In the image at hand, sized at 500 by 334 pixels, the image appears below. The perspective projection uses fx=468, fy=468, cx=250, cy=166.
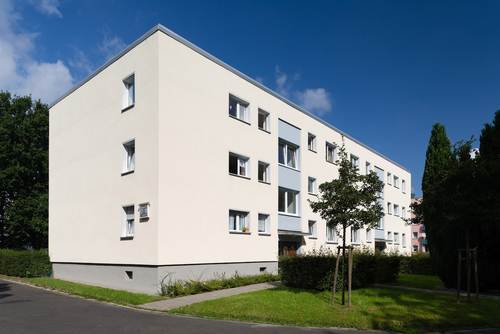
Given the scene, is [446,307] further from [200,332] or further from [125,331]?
[125,331]

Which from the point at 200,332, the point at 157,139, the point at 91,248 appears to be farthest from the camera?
the point at 91,248

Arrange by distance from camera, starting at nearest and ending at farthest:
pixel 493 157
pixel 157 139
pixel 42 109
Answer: pixel 493 157 → pixel 157 139 → pixel 42 109

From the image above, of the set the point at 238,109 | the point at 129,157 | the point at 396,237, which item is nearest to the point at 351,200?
the point at 129,157

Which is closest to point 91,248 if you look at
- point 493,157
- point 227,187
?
point 227,187

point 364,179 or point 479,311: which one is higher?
point 364,179

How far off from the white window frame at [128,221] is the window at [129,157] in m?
1.54

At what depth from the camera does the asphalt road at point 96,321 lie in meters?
10.3

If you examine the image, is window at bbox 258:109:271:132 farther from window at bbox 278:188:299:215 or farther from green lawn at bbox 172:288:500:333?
green lawn at bbox 172:288:500:333

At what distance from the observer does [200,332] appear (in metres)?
10.1

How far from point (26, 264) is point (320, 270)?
51.0 feet

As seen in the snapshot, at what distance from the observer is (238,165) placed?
2244 centimetres

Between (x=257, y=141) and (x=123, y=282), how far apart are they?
376 inches

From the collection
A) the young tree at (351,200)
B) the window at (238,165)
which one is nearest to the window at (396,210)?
the window at (238,165)

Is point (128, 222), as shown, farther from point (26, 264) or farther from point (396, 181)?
point (396, 181)
